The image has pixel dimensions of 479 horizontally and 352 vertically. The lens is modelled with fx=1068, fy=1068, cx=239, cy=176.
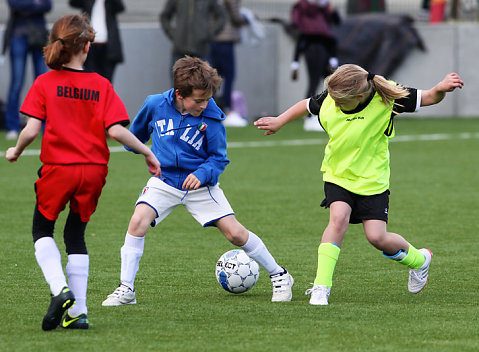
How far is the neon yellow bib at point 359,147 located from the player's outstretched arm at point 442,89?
22 centimetres

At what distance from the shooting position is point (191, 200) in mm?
5711

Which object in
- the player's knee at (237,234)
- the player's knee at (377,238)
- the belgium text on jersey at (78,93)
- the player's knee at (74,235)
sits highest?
the belgium text on jersey at (78,93)

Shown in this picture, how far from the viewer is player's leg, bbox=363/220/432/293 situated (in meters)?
5.76

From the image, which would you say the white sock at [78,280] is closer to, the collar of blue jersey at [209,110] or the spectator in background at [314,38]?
the collar of blue jersey at [209,110]

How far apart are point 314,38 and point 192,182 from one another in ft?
36.8

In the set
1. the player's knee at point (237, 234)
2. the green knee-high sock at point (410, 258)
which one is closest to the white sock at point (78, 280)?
the player's knee at point (237, 234)

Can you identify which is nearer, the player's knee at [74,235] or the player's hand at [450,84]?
the player's knee at [74,235]

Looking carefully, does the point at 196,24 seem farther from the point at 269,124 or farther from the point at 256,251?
the point at 256,251

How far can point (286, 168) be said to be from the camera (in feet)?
39.9

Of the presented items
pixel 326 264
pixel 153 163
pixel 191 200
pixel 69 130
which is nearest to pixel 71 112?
pixel 69 130

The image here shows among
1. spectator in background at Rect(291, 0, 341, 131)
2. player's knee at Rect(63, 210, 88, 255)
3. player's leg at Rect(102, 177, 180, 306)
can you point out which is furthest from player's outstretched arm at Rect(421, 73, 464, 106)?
spectator in background at Rect(291, 0, 341, 131)

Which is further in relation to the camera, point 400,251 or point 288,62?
point 288,62

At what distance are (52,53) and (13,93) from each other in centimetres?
947

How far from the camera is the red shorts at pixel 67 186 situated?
15.9ft
